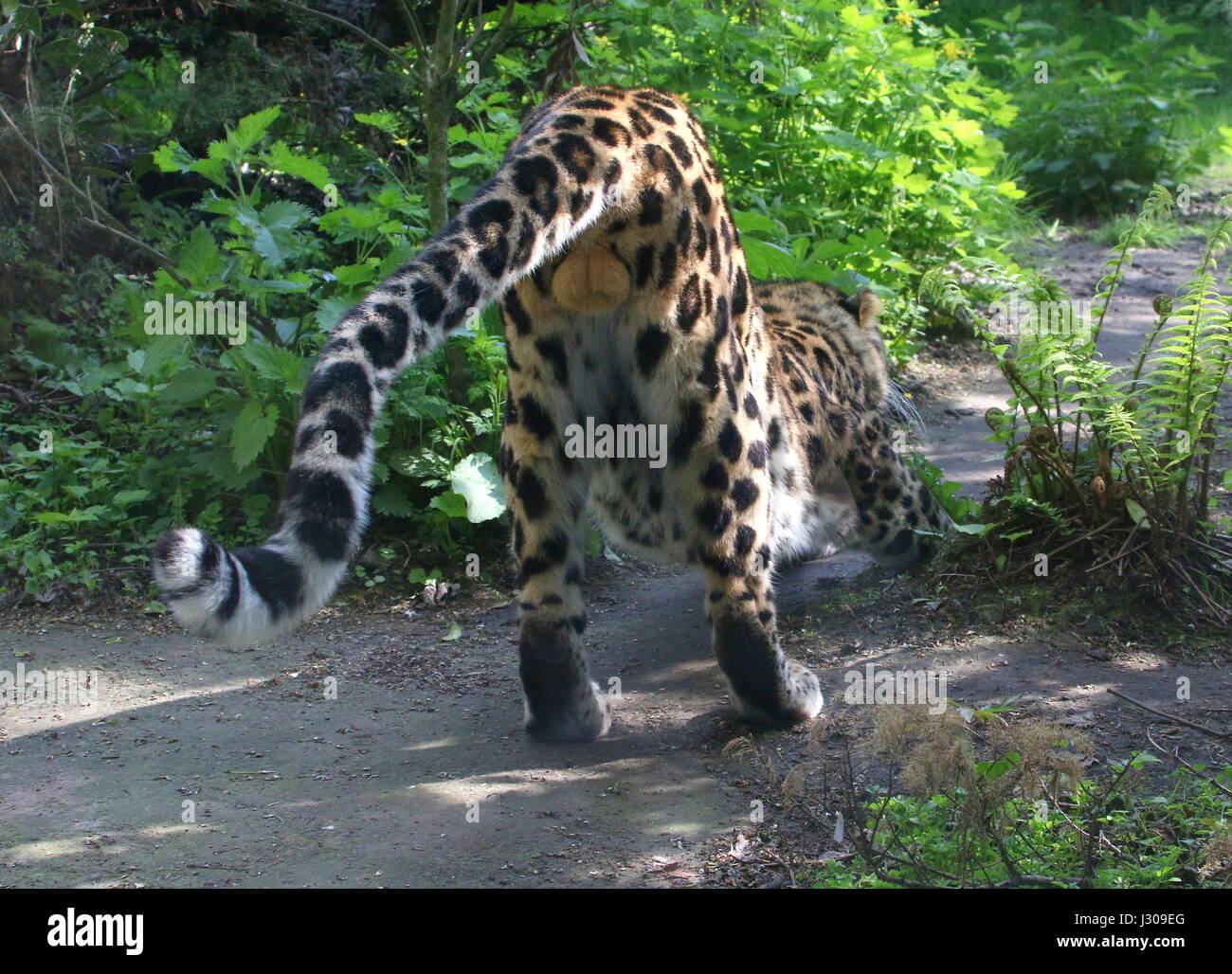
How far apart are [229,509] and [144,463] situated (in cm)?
56

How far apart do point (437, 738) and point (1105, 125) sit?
393 inches

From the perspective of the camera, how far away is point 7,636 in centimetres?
579

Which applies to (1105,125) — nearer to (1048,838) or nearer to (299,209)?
(299,209)

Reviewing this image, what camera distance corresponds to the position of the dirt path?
13.0ft

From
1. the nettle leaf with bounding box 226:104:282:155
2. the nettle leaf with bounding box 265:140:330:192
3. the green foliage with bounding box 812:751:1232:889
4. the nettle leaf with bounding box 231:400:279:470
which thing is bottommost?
the green foliage with bounding box 812:751:1232:889

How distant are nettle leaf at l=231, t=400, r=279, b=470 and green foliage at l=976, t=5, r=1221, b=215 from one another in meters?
8.30

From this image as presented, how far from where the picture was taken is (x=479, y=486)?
618 cm

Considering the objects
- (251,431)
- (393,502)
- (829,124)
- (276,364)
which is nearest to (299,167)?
(276,364)

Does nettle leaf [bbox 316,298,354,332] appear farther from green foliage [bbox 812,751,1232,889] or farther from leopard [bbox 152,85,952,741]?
green foliage [bbox 812,751,1232,889]

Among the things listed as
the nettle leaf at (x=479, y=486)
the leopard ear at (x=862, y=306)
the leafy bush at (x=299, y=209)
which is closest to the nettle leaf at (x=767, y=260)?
the leafy bush at (x=299, y=209)

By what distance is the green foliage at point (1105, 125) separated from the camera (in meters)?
12.1

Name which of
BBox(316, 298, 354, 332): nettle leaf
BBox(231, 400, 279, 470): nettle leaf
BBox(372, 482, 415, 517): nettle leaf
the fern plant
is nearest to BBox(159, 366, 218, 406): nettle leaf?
BBox(231, 400, 279, 470): nettle leaf

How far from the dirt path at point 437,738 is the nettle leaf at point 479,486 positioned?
0.52 meters

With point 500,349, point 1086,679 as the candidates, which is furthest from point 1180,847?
point 500,349
